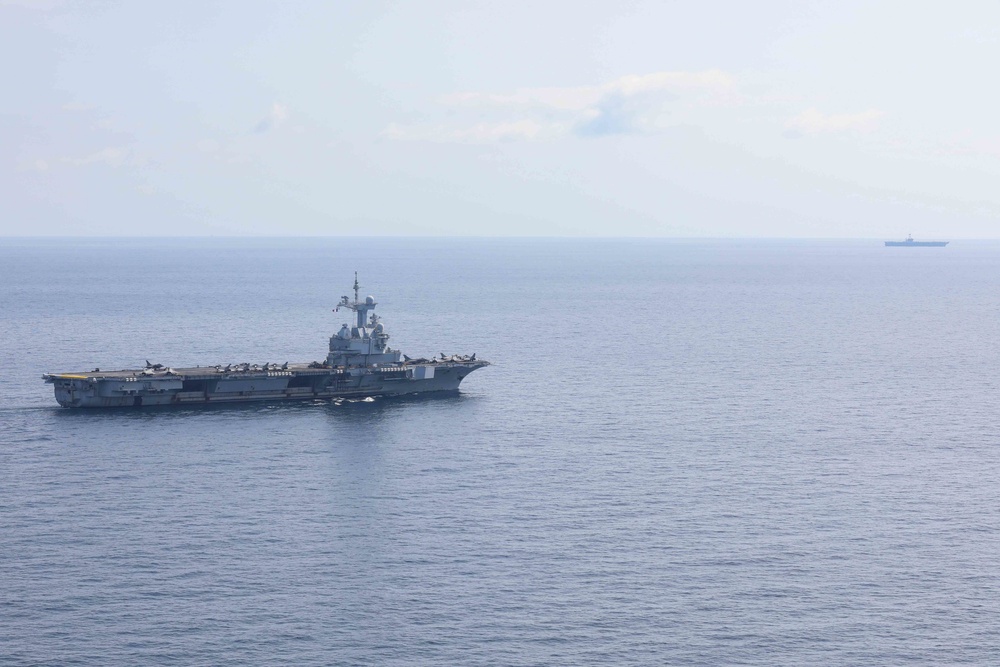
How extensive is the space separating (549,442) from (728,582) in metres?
34.0

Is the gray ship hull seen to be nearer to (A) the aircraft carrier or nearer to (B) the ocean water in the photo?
(A) the aircraft carrier

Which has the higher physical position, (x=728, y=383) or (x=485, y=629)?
(x=728, y=383)

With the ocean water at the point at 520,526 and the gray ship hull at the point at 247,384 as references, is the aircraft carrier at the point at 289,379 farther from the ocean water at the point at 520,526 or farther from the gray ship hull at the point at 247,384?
the ocean water at the point at 520,526

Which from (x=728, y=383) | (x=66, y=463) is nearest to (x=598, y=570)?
(x=66, y=463)

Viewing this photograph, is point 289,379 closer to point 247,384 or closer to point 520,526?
point 247,384

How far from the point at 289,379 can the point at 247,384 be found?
445 centimetres

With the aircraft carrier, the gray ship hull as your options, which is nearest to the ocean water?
the gray ship hull

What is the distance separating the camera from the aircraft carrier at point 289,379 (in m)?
110

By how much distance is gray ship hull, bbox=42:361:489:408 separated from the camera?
10894 centimetres

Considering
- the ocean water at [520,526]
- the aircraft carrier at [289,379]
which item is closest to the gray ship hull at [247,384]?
the aircraft carrier at [289,379]

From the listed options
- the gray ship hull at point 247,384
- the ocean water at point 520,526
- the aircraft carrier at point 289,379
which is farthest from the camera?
the aircraft carrier at point 289,379

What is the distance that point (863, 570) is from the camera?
65625 millimetres

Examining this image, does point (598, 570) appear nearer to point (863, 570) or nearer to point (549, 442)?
point (863, 570)

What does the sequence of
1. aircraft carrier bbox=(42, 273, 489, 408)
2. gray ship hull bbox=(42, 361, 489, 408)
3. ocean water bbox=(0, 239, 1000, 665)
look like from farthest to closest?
aircraft carrier bbox=(42, 273, 489, 408), gray ship hull bbox=(42, 361, 489, 408), ocean water bbox=(0, 239, 1000, 665)
